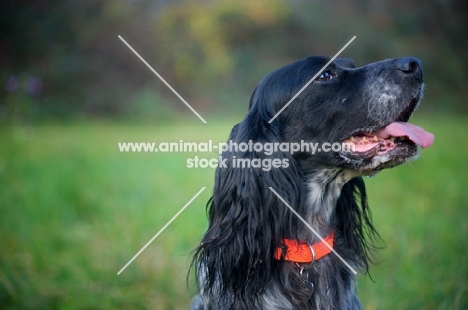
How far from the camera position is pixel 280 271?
252cm

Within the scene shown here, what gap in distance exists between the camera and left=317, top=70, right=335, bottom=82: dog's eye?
8.93 feet

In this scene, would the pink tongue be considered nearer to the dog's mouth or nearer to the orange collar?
the dog's mouth

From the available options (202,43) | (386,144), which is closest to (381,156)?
(386,144)

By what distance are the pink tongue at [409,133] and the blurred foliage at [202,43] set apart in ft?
41.1

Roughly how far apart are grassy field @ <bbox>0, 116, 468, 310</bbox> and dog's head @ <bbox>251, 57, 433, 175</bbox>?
1.21m

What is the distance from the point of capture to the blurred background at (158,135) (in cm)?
363

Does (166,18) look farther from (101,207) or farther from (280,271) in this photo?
(280,271)

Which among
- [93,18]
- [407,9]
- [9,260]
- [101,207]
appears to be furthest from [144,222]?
[407,9]

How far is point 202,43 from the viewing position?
1764 cm

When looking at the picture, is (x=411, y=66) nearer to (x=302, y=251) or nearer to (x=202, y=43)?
(x=302, y=251)

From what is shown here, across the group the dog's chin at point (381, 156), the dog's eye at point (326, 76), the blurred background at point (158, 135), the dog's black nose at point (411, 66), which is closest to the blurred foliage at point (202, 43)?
the blurred background at point (158, 135)

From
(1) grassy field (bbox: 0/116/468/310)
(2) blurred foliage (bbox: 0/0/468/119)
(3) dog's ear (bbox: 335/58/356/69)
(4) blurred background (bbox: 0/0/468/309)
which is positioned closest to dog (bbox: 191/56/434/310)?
(3) dog's ear (bbox: 335/58/356/69)

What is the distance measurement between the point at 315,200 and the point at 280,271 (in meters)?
0.42

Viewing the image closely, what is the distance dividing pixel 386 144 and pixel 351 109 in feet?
0.86
